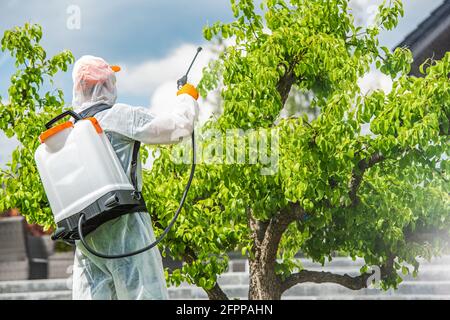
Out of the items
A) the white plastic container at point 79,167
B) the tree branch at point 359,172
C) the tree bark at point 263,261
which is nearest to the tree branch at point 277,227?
the tree bark at point 263,261

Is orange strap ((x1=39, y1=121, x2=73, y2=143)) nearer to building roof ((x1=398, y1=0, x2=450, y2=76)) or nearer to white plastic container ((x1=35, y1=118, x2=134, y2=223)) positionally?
white plastic container ((x1=35, y1=118, x2=134, y2=223))

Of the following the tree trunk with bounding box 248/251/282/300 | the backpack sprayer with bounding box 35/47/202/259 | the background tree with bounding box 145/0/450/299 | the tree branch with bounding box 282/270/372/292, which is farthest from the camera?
the tree branch with bounding box 282/270/372/292

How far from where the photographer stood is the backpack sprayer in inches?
118

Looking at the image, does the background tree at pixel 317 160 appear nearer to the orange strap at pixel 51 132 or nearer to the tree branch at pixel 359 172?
the tree branch at pixel 359 172

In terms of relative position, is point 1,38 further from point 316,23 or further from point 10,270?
point 10,270

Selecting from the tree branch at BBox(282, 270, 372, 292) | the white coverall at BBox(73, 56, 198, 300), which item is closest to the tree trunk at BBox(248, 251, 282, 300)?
the tree branch at BBox(282, 270, 372, 292)

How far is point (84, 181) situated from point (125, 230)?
236mm

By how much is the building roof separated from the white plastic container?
272 cm

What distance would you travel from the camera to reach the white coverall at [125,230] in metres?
3.07

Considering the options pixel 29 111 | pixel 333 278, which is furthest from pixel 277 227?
pixel 29 111

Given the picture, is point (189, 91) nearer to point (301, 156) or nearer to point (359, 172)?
point (301, 156)

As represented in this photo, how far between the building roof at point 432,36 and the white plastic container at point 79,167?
107 inches

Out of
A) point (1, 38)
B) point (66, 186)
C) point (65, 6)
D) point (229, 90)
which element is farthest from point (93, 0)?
point (66, 186)
